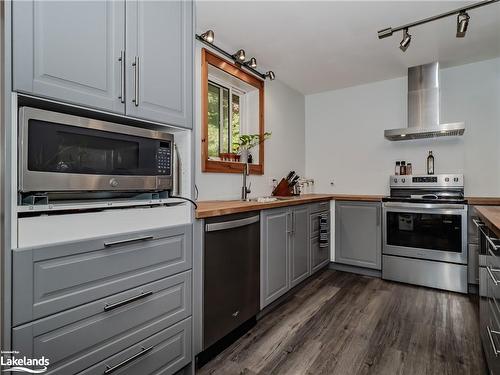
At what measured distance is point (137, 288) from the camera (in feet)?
4.34

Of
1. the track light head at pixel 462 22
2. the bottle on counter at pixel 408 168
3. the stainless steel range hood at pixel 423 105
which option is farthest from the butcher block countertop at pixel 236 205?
the track light head at pixel 462 22

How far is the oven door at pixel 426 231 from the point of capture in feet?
9.45

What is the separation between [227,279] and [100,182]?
1045 mm

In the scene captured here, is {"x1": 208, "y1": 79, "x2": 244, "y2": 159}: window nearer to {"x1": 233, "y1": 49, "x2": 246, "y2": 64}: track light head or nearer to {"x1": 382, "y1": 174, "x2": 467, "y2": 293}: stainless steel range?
{"x1": 233, "y1": 49, "x2": 246, "y2": 64}: track light head

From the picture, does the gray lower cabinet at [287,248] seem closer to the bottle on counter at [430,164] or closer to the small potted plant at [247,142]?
the small potted plant at [247,142]

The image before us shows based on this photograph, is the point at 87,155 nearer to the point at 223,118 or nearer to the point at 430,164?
the point at 223,118

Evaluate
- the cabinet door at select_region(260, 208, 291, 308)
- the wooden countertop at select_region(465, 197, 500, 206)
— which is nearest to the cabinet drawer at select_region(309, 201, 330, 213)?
the cabinet door at select_region(260, 208, 291, 308)

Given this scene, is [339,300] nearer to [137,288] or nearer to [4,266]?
[137,288]

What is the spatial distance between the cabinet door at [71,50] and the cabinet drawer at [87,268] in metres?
0.58

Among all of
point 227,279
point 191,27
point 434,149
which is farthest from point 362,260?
point 191,27

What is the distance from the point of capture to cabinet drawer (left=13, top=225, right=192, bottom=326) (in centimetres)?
97

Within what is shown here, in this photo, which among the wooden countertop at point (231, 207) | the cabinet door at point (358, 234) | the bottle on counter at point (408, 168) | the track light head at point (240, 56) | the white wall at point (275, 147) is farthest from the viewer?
the bottle on counter at point (408, 168)

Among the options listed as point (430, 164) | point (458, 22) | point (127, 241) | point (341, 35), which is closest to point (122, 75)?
point (127, 241)

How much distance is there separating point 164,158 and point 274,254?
4.42 feet
